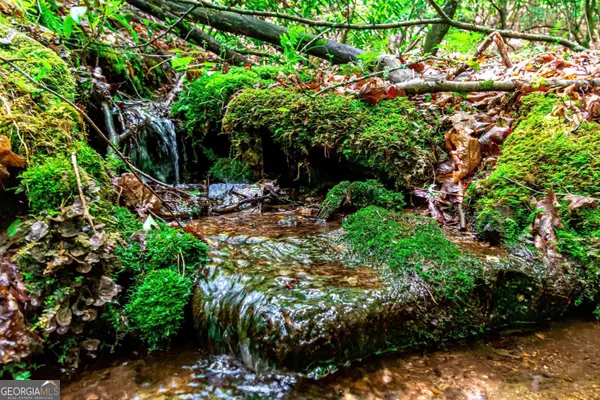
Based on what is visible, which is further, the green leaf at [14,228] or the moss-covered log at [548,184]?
the moss-covered log at [548,184]

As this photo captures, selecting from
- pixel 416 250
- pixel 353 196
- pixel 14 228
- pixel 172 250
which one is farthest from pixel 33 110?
pixel 416 250

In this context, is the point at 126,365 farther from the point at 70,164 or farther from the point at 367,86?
the point at 367,86

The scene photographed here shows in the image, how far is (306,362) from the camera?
5.26ft

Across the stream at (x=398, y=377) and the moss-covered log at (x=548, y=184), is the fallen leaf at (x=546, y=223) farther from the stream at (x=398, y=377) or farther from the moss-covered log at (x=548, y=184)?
the stream at (x=398, y=377)

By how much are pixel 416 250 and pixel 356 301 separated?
23.1 inches

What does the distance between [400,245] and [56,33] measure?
4.48 m

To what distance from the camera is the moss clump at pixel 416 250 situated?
1.90 meters

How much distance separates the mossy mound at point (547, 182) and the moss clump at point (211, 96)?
3.00 m

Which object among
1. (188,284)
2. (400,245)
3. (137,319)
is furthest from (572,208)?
(137,319)

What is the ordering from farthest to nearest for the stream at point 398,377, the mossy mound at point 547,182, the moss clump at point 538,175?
the moss clump at point 538,175 < the mossy mound at point 547,182 < the stream at point 398,377

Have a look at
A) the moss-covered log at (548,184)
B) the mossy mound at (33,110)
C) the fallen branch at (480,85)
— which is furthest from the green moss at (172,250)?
the fallen branch at (480,85)

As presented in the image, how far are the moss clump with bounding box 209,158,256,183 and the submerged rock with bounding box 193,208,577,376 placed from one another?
2064mm

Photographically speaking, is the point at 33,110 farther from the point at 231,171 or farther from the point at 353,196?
the point at 353,196

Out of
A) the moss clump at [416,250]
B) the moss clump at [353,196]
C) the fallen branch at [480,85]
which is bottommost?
the moss clump at [416,250]
